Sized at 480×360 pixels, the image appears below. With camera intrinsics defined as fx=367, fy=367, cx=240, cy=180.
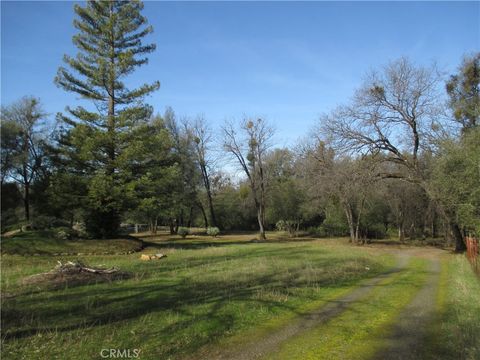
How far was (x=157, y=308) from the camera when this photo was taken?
801 centimetres

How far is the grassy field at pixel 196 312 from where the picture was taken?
19.6 feet

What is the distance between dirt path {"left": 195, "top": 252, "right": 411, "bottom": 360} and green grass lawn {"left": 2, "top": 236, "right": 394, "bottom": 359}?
385mm

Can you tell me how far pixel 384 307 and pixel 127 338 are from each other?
6.18 metres

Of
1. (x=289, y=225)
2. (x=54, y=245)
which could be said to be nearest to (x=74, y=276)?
(x=54, y=245)

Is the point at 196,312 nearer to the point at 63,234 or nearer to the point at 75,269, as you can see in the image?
the point at 75,269

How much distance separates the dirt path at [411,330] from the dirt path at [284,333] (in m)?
1.32

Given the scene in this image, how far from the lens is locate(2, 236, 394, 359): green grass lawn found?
591cm

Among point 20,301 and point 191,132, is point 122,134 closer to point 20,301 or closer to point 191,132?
→ point 20,301

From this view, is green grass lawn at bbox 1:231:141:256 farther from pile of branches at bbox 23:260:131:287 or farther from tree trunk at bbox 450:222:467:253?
tree trunk at bbox 450:222:467:253

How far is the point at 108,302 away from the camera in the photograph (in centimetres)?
844

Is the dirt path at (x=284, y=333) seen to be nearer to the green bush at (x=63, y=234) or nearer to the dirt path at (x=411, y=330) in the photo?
the dirt path at (x=411, y=330)

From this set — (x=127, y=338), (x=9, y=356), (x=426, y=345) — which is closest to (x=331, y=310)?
(x=426, y=345)

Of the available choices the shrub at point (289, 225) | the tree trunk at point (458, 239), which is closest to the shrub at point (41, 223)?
the shrub at point (289, 225)

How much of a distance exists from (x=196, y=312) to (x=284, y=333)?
1969 mm
